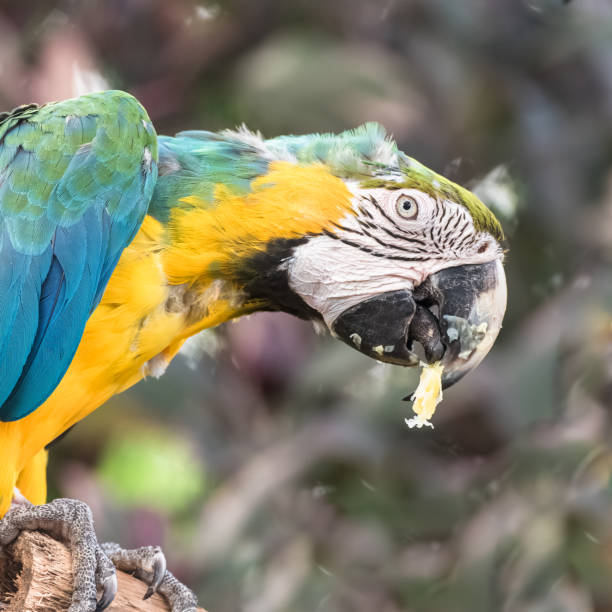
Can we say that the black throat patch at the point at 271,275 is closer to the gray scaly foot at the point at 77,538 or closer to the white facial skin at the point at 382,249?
the white facial skin at the point at 382,249

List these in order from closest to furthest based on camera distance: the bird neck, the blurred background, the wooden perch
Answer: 1. the wooden perch
2. the bird neck
3. the blurred background

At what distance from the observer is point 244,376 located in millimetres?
2035

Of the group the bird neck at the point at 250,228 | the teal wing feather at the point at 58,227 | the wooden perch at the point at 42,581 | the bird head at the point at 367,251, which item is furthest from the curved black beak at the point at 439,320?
the wooden perch at the point at 42,581

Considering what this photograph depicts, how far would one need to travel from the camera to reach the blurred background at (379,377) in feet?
5.93

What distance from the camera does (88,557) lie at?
1101 millimetres

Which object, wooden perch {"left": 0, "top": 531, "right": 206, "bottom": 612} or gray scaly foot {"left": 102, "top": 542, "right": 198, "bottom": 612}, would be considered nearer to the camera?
wooden perch {"left": 0, "top": 531, "right": 206, "bottom": 612}

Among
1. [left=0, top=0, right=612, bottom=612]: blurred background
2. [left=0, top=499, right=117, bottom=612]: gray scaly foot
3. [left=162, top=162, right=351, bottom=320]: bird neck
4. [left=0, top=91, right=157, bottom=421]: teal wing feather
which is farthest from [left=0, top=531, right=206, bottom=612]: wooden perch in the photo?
[left=0, top=0, right=612, bottom=612]: blurred background

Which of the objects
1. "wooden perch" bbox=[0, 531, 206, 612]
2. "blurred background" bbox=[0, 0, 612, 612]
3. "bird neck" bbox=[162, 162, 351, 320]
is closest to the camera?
"wooden perch" bbox=[0, 531, 206, 612]

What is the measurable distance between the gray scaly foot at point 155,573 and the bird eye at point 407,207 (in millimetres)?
574

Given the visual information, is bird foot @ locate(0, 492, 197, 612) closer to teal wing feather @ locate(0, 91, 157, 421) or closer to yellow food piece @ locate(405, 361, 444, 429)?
teal wing feather @ locate(0, 91, 157, 421)

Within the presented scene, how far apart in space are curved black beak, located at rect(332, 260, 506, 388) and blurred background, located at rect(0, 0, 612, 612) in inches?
24.4

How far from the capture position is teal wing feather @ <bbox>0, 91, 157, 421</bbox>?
1143 mm

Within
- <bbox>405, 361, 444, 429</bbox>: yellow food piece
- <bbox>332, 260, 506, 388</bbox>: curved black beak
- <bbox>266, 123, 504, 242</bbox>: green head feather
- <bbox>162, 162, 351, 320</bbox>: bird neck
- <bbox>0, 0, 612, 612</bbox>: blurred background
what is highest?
<bbox>266, 123, 504, 242</bbox>: green head feather

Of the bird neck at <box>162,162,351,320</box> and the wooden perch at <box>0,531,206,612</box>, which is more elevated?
the bird neck at <box>162,162,351,320</box>
